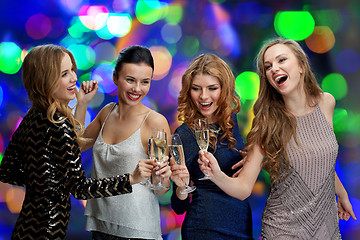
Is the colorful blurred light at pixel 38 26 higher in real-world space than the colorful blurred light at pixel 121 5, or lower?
lower

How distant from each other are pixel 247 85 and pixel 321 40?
83 centimetres

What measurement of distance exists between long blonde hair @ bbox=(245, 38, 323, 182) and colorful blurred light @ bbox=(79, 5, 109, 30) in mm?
2260

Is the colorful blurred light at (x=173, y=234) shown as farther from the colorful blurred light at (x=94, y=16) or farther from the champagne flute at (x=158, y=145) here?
the champagne flute at (x=158, y=145)

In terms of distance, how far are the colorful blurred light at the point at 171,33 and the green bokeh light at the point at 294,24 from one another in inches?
38.6

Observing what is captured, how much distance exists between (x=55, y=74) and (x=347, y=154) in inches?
120

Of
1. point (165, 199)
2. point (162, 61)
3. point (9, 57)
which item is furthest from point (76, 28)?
point (165, 199)

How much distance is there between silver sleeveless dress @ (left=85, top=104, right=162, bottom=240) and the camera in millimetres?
2221

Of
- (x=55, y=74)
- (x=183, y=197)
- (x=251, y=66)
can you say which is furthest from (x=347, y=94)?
(x=55, y=74)

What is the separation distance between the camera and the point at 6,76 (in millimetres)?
4141

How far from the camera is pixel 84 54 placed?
165 inches

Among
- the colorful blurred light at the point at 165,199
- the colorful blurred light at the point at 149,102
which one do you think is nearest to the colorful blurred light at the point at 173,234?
the colorful blurred light at the point at 165,199

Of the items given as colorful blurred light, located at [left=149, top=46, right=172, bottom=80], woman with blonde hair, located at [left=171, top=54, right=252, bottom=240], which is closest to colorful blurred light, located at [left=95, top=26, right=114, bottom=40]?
colorful blurred light, located at [left=149, top=46, right=172, bottom=80]

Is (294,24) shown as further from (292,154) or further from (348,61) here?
(292,154)

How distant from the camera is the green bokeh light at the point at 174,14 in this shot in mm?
4250
